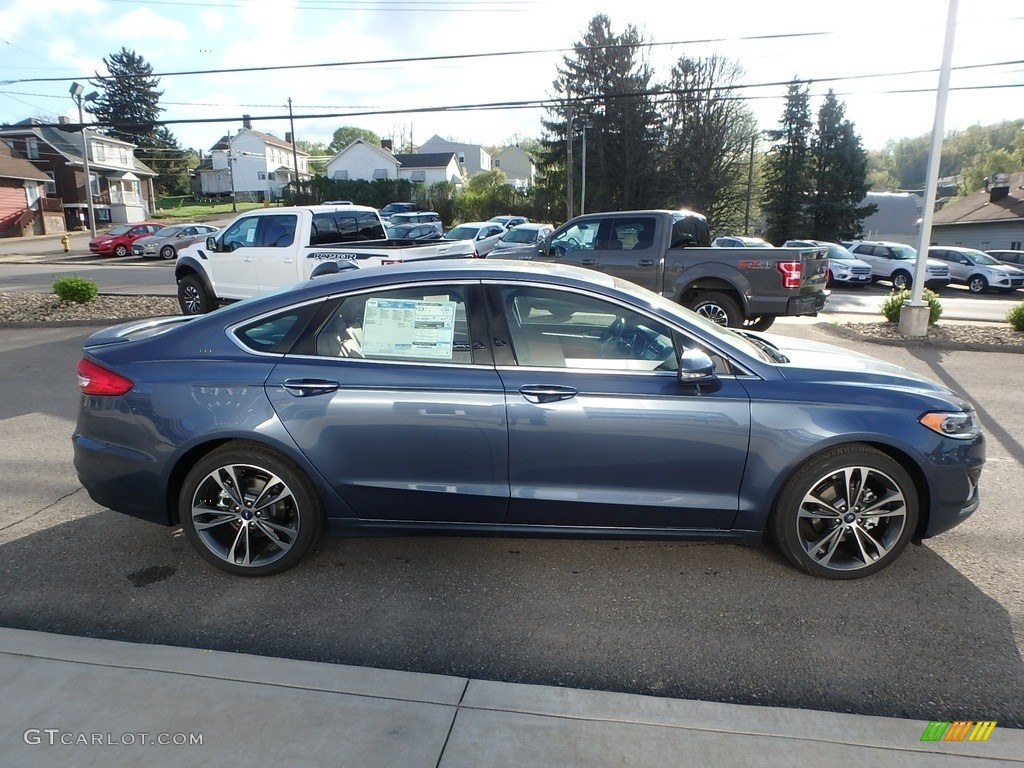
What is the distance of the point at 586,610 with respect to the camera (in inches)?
138

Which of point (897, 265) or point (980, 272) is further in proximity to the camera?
point (897, 265)

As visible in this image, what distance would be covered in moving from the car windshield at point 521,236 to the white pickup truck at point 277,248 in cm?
954

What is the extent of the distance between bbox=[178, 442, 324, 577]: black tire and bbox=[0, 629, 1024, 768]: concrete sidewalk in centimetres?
82

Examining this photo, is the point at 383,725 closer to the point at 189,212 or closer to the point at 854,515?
the point at 854,515

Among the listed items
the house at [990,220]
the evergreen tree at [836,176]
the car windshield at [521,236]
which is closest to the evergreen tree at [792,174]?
the evergreen tree at [836,176]

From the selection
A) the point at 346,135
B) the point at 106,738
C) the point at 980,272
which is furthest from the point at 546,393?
the point at 346,135

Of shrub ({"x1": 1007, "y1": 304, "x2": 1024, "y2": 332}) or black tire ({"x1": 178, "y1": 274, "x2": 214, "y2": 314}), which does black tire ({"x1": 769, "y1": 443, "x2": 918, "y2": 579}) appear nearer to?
shrub ({"x1": 1007, "y1": 304, "x2": 1024, "y2": 332})

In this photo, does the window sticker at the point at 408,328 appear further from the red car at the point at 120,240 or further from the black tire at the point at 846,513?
the red car at the point at 120,240

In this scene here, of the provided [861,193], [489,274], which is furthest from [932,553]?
[861,193]

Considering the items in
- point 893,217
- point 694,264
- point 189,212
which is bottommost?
point 694,264

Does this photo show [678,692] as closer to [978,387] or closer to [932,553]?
[932,553]

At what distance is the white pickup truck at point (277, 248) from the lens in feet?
37.8

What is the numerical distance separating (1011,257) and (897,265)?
244 inches

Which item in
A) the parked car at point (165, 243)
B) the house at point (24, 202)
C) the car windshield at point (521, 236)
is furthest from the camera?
the house at point (24, 202)
